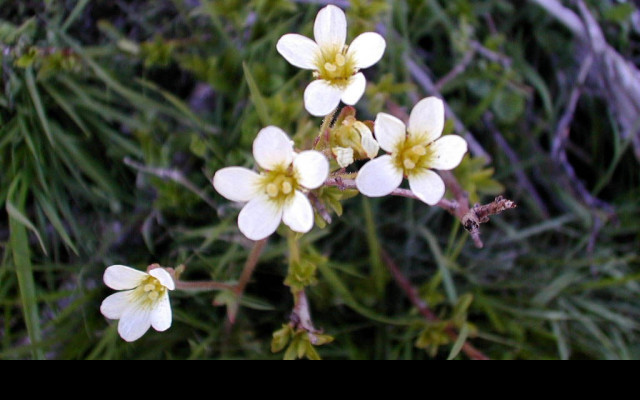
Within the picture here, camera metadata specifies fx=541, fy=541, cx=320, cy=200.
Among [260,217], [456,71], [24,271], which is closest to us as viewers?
[260,217]

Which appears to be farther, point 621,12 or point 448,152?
point 621,12

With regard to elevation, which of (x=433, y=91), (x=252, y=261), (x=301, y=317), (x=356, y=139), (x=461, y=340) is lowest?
(x=461, y=340)

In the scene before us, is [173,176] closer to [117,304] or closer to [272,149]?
[117,304]

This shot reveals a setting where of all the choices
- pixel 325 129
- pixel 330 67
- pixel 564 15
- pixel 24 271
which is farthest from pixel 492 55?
pixel 24 271

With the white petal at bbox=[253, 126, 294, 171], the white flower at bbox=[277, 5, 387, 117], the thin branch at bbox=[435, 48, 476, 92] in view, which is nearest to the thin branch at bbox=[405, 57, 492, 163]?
the thin branch at bbox=[435, 48, 476, 92]

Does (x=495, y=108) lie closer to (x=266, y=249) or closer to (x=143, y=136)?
(x=266, y=249)

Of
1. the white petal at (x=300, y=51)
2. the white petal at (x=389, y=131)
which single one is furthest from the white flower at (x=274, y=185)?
the white petal at (x=300, y=51)

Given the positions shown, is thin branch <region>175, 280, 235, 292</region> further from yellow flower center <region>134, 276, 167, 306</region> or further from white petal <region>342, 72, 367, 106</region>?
white petal <region>342, 72, 367, 106</region>

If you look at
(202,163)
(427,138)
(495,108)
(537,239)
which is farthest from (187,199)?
(537,239)
